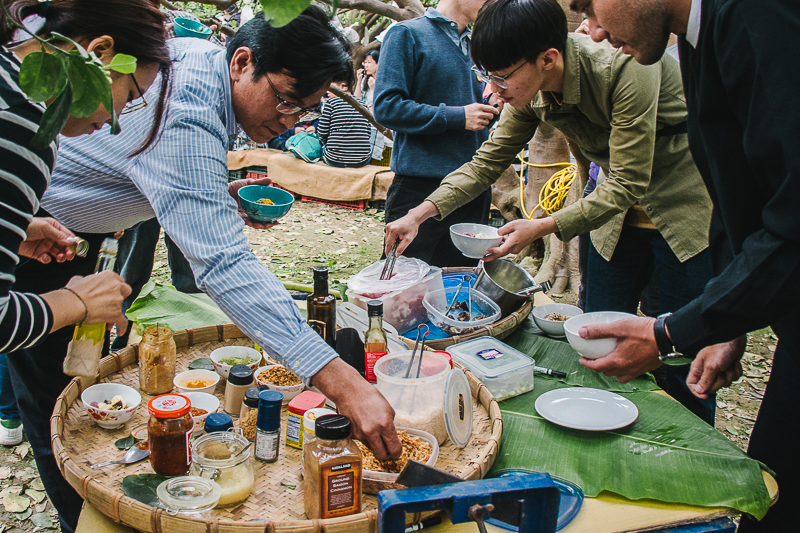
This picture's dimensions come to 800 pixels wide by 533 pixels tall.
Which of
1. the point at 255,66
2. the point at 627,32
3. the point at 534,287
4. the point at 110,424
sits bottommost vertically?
the point at 110,424

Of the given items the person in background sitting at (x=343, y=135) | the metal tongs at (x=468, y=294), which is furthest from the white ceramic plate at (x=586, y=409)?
the person in background sitting at (x=343, y=135)

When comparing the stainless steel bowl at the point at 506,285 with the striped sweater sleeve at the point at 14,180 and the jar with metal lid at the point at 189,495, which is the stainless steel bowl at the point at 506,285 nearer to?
the jar with metal lid at the point at 189,495

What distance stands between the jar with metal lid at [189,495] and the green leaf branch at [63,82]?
2.86 feet

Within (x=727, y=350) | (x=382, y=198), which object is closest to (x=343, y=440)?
(x=727, y=350)

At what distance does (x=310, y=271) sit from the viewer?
248 inches

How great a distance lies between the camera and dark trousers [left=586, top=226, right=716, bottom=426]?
241 cm

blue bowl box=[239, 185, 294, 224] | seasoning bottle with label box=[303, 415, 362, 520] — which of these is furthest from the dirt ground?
seasoning bottle with label box=[303, 415, 362, 520]

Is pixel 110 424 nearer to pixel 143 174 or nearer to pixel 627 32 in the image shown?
pixel 143 174

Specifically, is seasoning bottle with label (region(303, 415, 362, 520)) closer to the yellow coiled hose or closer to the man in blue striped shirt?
the man in blue striped shirt

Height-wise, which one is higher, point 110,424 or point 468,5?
point 468,5

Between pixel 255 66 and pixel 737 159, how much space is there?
1.41 meters

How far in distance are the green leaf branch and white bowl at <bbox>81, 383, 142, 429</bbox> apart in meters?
1.16

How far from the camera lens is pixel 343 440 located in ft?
3.94

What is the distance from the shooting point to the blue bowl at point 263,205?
2.38m
